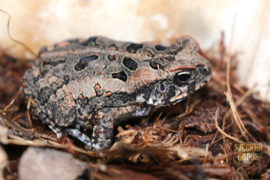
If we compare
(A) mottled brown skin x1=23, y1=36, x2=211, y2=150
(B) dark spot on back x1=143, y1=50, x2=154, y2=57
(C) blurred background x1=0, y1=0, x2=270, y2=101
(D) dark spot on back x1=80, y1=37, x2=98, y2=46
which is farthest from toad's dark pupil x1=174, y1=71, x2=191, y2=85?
(C) blurred background x1=0, y1=0, x2=270, y2=101

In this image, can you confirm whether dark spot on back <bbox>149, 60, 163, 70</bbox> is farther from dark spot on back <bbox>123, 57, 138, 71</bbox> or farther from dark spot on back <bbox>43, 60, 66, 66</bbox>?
dark spot on back <bbox>43, 60, 66, 66</bbox>

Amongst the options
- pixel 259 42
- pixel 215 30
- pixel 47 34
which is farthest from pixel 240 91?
pixel 47 34

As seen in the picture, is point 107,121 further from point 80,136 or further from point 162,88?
point 162,88

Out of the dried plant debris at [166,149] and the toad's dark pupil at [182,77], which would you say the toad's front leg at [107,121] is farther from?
the toad's dark pupil at [182,77]

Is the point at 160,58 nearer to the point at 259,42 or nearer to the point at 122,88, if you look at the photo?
the point at 122,88

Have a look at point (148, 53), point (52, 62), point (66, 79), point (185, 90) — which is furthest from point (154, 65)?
point (52, 62)
